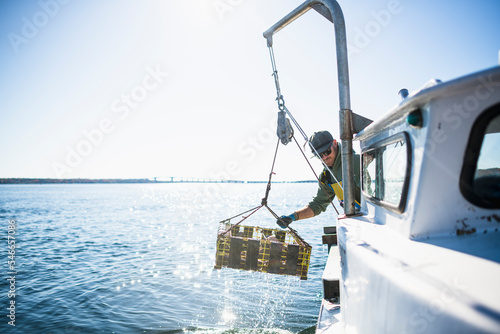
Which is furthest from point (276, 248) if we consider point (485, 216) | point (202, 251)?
point (202, 251)

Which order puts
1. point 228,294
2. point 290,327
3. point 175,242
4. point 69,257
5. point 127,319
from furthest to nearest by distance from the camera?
point 175,242
point 69,257
point 228,294
point 127,319
point 290,327

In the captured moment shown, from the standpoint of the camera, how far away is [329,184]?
455 centimetres

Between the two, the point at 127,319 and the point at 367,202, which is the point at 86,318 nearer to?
the point at 127,319

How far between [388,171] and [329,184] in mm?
1992

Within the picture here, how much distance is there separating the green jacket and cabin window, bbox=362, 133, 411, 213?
3.10 ft

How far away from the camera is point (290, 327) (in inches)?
248

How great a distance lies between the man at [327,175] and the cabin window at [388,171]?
671 mm

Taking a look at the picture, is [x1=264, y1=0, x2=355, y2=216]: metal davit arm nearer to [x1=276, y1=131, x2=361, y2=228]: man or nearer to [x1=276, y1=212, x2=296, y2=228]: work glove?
[x1=276, y1=131, x2=361, y2=228]: man

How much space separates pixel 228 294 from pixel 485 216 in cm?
811

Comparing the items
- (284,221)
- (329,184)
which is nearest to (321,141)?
(329,184)

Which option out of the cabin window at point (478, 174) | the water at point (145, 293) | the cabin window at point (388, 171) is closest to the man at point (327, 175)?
the cabin window at point (388, 171)

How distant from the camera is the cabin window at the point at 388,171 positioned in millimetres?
1951

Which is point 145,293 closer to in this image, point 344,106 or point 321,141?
point 321,141

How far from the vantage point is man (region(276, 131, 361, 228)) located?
13.8ft
